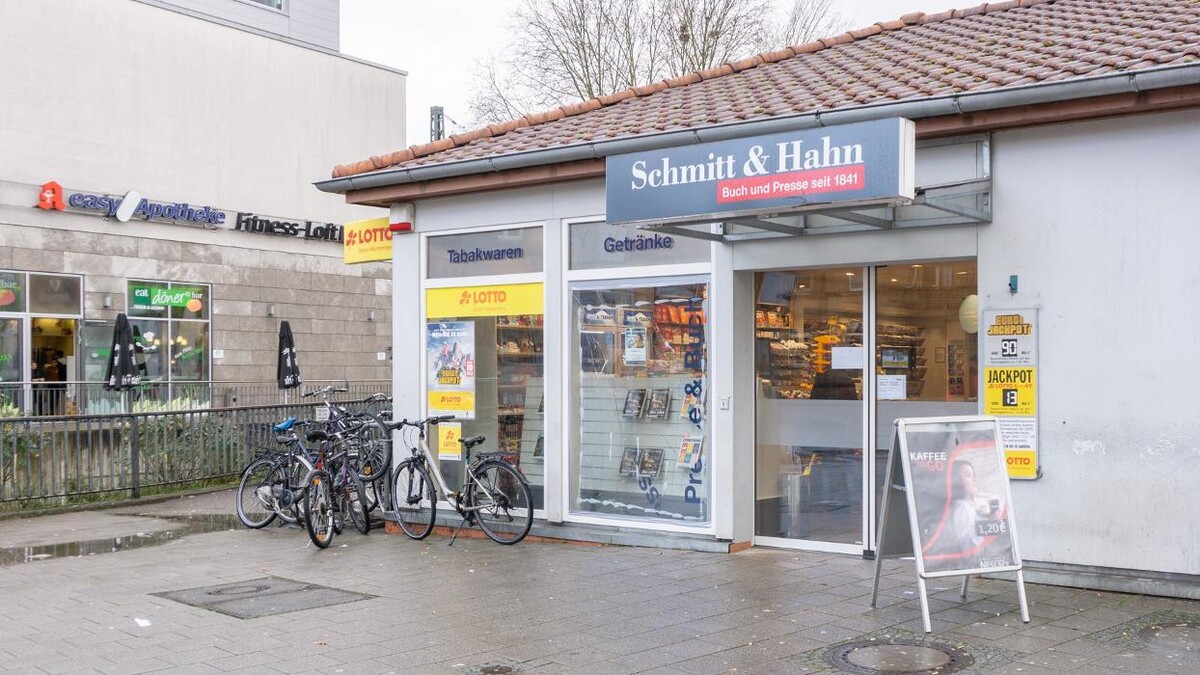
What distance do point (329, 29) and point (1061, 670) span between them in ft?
99.2

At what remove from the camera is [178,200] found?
26.3 m

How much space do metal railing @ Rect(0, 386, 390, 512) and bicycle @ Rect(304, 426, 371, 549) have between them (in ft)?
9.56

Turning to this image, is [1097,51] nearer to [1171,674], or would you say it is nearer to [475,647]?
[1171,674]

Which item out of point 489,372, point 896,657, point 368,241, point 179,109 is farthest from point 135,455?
point 179,109

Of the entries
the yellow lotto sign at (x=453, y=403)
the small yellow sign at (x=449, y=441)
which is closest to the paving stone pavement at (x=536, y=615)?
the small yellow sign at (x=449, y=441)

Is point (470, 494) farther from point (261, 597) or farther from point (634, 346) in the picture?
point (261, 597)

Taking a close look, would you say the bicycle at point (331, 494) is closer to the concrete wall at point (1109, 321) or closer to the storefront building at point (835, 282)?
the storefront building at point (835, 282)

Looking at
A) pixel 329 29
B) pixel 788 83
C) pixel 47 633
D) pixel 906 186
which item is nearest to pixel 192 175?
pixel 329 29

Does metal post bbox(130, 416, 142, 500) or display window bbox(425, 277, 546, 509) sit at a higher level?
display window bbox(425, 277, 546, 509)

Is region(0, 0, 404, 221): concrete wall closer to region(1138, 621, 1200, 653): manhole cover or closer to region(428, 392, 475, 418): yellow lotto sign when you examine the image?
region(428, 392, 475, 418): yellow lotto sign

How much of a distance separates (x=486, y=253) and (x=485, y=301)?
0.46m

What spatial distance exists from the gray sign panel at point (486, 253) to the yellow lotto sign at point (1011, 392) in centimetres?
430

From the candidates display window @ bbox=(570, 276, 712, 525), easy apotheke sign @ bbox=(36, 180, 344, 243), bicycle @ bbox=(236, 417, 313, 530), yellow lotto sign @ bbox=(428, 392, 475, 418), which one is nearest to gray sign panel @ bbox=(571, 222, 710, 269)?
display window @ bbox=(570, 276, 712, 525)

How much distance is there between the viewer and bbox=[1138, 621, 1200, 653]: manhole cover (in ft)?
20.6
